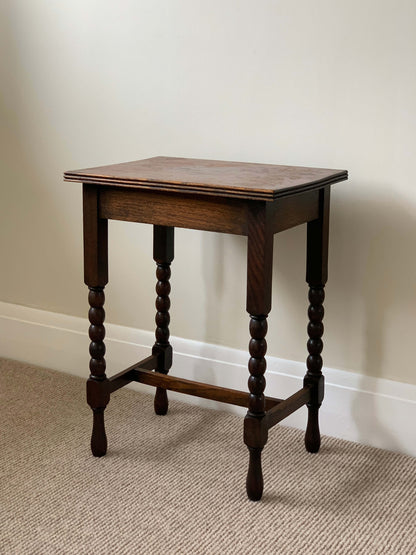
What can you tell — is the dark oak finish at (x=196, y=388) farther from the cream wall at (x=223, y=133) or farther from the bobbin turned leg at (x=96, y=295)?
the cream wall at (x=223, y=133)

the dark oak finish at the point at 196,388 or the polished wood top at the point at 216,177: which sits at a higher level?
the polished wood top at the point at 216,177

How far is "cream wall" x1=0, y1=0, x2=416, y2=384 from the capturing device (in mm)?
2090

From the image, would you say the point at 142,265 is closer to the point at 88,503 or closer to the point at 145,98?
the point at 145,98

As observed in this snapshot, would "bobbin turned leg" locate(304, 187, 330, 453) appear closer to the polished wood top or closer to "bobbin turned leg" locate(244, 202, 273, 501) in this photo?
the polished wood top

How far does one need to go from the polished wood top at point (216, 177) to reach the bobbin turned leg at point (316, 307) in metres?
0.11

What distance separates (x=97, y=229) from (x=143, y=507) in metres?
0.67

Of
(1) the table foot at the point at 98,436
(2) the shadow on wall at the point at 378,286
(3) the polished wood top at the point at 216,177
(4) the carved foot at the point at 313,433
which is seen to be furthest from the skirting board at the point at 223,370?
(3) the polished wood top at the point at 216,177

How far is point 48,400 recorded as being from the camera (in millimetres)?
2520

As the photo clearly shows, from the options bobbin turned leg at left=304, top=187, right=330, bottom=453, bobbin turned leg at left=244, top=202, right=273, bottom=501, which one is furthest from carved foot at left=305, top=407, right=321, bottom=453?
bobbin turned leg at left=244, top=202, right=273, bottom=501

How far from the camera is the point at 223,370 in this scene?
8.02 feet

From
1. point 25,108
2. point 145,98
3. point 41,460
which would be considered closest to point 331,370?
point 41,460

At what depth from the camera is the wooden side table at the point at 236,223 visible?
179cm

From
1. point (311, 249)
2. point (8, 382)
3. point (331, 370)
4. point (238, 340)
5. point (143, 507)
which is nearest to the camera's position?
point (143, 507)

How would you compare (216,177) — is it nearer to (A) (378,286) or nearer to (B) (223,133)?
(B) (223,133)
